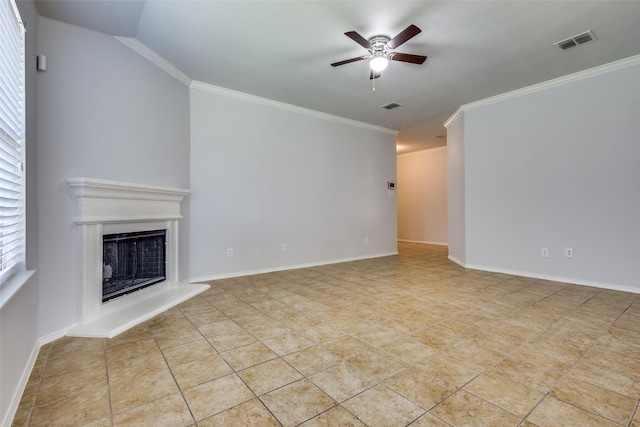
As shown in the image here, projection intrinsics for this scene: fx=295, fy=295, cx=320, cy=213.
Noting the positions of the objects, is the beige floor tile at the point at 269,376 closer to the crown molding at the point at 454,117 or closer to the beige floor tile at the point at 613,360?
Answer: the beige floor tile at the point at 613,360

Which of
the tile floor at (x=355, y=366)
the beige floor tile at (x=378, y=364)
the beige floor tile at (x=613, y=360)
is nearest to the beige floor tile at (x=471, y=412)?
the tile floor at (x=355, y=366)

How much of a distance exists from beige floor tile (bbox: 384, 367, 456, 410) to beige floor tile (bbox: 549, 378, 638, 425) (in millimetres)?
569

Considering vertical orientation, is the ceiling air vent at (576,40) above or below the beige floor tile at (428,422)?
above

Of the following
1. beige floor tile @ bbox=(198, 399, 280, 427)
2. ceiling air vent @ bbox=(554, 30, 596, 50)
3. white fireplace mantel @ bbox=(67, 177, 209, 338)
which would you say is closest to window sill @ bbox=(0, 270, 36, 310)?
white fireplace mantel @ bbox=(67, 177, 209, 338)

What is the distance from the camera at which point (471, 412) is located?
145cm

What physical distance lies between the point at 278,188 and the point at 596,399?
4117 mm

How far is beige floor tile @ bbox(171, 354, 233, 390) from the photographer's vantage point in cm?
173

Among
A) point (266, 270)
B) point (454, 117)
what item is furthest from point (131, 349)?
point (454, 117)

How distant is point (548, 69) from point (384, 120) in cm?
260

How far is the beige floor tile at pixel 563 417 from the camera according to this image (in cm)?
138

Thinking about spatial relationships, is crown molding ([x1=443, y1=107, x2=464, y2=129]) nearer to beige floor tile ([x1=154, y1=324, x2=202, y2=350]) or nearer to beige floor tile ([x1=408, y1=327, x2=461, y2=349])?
beige floor tile ([x1=408, y1=327, x2=461, y2=349])

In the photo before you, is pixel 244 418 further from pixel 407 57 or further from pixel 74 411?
pixel 407 57

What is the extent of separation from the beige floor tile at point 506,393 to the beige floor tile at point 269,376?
1016 mm

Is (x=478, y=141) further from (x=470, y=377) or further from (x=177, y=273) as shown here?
(x=177, y=273)
